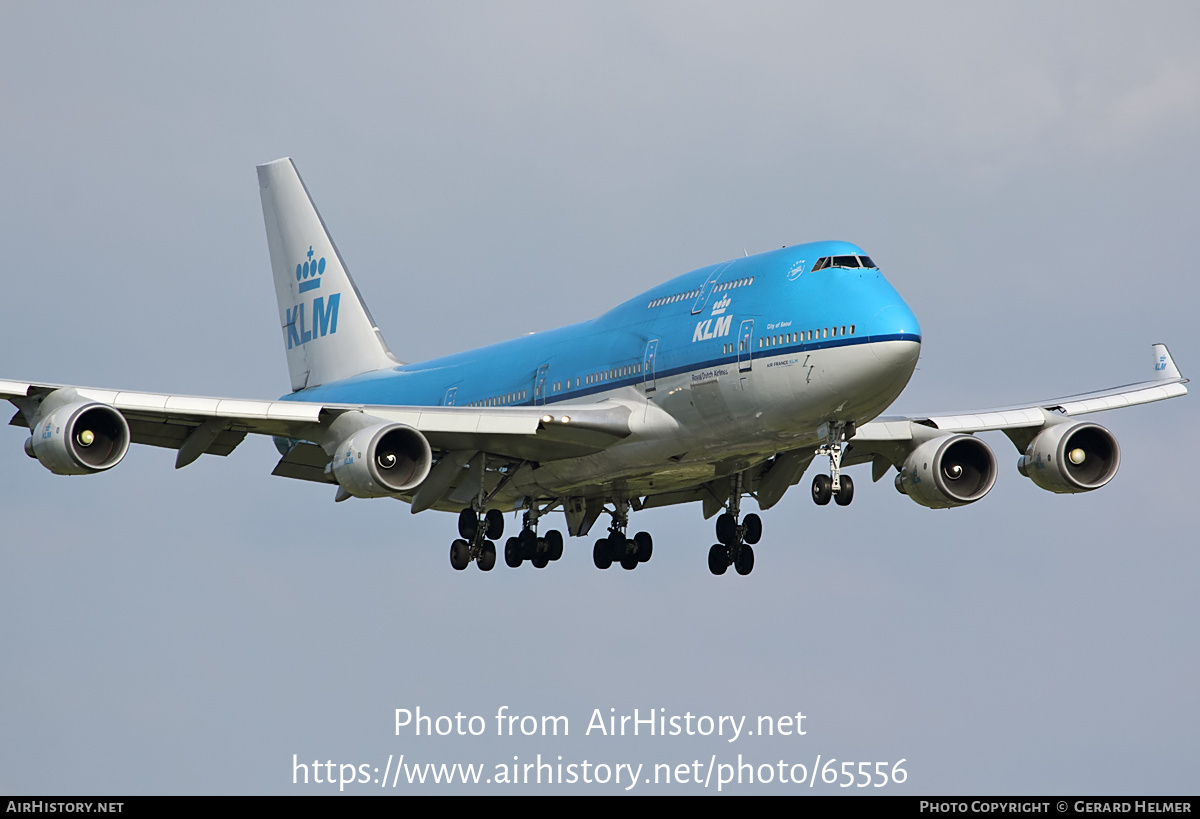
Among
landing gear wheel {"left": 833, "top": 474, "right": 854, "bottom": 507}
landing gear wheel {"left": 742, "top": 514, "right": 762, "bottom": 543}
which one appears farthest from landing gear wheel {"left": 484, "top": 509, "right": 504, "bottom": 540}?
landing gear wheel {"left": 833, "top": 474, "right": 854, "bottom": 507}

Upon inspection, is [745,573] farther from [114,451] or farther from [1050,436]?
[114,451]

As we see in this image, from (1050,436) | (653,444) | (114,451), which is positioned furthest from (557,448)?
(1050,436)

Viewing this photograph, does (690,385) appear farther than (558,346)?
No

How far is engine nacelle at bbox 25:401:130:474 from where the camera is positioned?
3519cm

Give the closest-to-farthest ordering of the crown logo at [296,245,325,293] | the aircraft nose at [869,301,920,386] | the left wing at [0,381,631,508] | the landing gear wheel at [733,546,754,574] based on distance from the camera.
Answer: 1. the aircraft nose at [869,301,920,386]
2. the left wing at [0,381,631,508]
3. the landing gear wheel at [733,546,754,574]
4. the crown logo at [296,245,325,293]

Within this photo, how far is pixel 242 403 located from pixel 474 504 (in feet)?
23.1

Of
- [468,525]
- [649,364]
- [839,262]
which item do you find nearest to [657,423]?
[649,364]

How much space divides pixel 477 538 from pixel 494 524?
573 mm

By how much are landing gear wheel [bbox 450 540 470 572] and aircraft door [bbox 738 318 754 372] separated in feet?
32.0

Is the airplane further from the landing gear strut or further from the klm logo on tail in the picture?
the klm logo on tail

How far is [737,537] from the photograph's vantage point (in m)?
43.4

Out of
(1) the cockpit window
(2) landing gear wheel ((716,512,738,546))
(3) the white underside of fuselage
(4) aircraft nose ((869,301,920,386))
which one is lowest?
(2) landing gear wheel ((716,512,738,546))

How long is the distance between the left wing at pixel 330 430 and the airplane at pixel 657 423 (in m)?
0.05

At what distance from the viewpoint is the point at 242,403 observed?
37.3 metres
